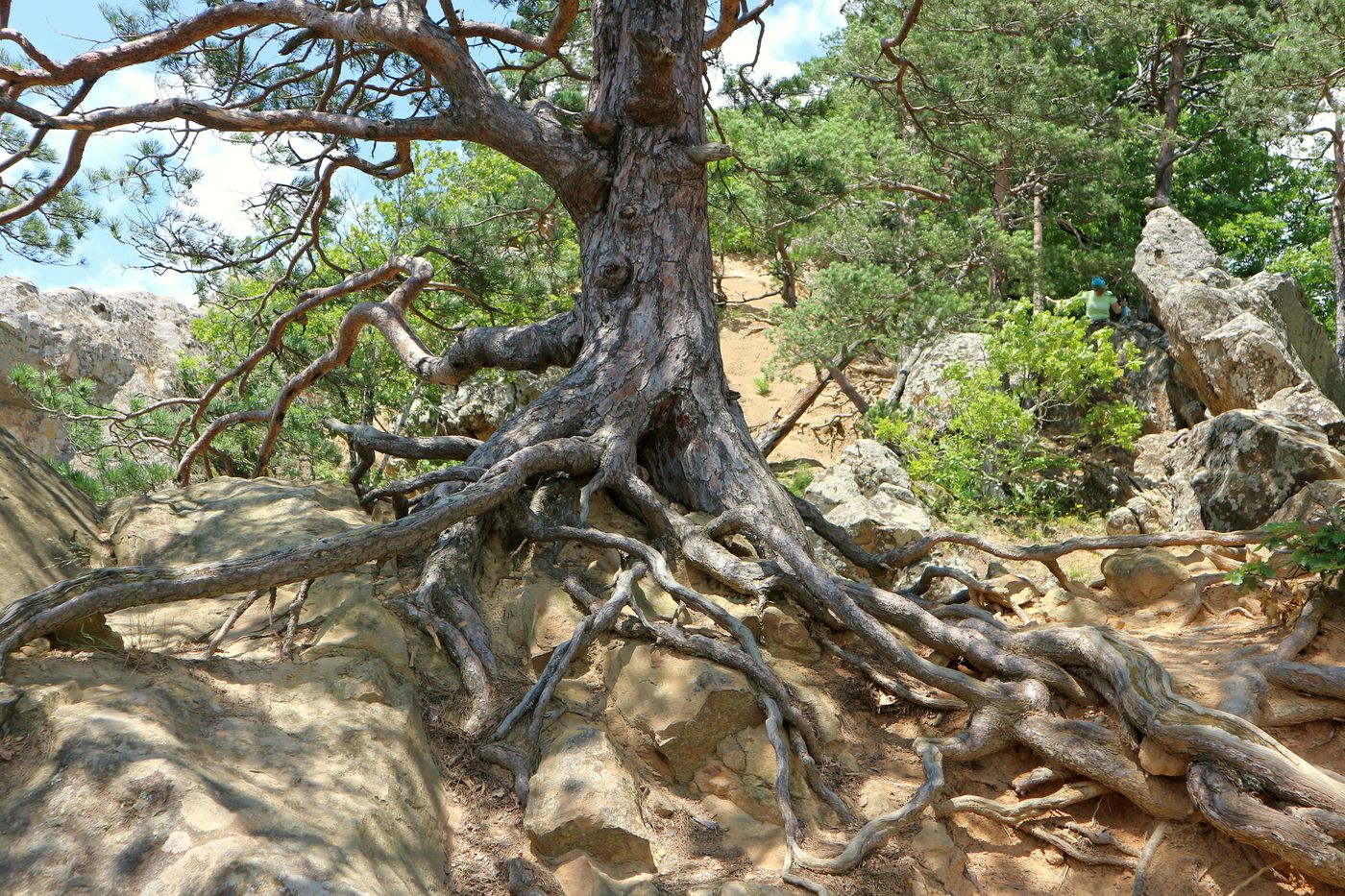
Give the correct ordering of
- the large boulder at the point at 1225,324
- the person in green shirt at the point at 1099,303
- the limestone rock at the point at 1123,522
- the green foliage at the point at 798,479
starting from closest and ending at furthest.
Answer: the limestone rock at the point at 1123,522 < the green foliage at the point at 798,479 < the large boulder at the point at 1225,324 < the person in green shirt at the point at 1099,303

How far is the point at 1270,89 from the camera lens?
10703mm

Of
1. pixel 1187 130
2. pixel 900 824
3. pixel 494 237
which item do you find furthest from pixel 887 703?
pixel 1187 130

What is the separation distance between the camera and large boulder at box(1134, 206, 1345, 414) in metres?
10.5

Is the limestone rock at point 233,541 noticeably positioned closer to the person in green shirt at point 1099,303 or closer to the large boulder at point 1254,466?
the large boulder at point 1254,466

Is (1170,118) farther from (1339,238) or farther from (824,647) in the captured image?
(824,647)

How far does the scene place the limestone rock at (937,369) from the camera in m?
11.9

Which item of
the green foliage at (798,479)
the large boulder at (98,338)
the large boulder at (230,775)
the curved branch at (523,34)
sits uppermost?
the curved branch at (523,34)

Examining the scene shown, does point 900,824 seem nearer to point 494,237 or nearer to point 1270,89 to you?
point 494,237

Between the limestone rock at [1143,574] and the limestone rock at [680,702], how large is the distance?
294 centimetres

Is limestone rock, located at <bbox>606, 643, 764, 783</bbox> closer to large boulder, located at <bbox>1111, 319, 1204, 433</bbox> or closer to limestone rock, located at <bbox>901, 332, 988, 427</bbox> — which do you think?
limestone rock, located at <bbox>901, 332, 988, 427</bbox>


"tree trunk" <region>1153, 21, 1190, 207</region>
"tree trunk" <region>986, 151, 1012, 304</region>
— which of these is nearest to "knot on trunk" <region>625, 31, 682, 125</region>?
"tree trunk" <region>986, 151, 1012, 304</region>

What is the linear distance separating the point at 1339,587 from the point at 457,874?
4056 millimetres

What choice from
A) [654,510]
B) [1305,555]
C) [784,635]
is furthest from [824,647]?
[1305,555]

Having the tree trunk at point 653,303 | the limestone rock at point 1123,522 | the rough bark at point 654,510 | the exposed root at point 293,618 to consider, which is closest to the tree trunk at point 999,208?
the limestone rock at point 1123,522
